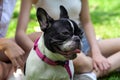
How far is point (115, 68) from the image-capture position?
10.3 ft

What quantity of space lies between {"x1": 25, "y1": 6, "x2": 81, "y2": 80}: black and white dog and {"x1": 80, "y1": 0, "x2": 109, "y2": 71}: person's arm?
458mm

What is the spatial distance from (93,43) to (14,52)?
64 cm

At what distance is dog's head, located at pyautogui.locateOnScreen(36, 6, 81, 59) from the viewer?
2240mm

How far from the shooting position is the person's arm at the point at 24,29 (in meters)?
2.81

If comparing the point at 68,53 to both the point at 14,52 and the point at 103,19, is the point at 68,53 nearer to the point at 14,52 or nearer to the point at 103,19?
the point at 14,52

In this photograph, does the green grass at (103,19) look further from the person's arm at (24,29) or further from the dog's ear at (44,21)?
the dog's ear at (44,21)

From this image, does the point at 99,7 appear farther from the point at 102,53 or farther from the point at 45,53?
the point at 45,53

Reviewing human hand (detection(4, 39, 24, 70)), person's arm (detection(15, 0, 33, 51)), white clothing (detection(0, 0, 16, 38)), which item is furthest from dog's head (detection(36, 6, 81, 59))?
white clothing (detection(0, 0, 16, 38))

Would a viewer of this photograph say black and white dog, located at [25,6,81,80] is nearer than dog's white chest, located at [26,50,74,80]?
Yes

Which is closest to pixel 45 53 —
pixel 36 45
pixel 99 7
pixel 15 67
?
pixel 36 45

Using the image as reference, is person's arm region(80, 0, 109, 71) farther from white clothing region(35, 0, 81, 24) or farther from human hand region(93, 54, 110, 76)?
white clothing region(35, 0, 81, 24)

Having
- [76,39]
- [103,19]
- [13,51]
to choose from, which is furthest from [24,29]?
[103,19]

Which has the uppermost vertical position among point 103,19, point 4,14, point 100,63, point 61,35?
point 61,35

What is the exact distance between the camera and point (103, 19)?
4910mm
